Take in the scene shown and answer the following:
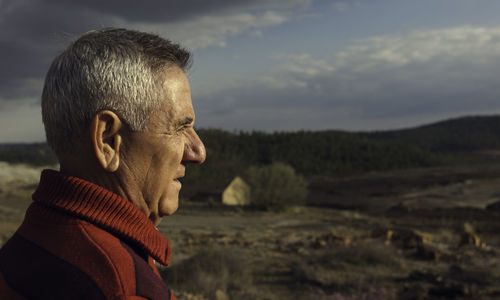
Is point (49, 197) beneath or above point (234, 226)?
above

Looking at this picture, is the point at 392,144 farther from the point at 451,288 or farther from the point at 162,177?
the point at 162,177

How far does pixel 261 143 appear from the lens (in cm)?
5206

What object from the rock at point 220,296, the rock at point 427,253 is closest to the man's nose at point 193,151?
the rock at point 220,296

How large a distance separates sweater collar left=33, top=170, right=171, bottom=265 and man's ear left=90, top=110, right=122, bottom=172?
8cm

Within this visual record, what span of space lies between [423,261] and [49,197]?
10351 millimetres

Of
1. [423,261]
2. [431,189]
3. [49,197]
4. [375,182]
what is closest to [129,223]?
[49,197]

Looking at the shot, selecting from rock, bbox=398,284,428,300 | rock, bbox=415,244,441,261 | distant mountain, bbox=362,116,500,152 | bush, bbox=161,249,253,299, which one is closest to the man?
bush, bbox=161,249,253,299

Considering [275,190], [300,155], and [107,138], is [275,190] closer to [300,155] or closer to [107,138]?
[107,138]

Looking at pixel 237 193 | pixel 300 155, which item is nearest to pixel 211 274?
pixel 237 193

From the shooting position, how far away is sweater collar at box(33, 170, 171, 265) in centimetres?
115

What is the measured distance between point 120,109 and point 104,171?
0.55ft

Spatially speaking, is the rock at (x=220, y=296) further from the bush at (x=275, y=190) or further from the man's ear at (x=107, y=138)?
the bush at (x=275, y=190)

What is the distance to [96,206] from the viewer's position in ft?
3.81

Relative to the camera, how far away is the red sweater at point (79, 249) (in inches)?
41.1
